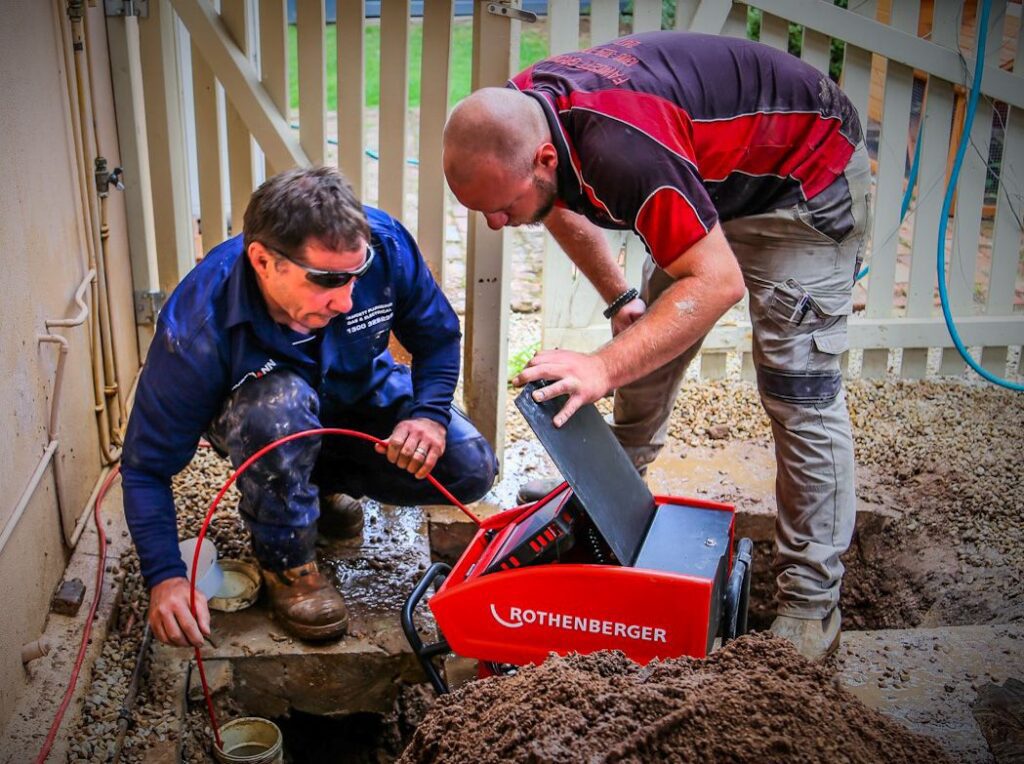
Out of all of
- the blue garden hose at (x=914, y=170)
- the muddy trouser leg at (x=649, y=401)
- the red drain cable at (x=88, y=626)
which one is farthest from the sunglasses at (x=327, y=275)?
the blue garden hose at (x=914, y=170)

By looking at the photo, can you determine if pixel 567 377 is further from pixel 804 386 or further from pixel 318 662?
pixel 318 662

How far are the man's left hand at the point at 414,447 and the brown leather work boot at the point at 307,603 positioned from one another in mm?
433

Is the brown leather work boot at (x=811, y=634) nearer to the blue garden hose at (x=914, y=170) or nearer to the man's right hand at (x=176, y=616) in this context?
the man's right hand at (x=176, y=616)

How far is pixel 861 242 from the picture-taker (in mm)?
2955

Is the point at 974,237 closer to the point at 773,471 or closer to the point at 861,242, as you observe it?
the point at 773,471

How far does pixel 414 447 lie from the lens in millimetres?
2885

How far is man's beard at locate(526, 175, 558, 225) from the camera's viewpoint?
257cm

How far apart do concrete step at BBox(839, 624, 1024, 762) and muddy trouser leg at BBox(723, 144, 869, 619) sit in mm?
177

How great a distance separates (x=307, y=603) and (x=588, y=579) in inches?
37.6

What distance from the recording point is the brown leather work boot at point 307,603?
293cm

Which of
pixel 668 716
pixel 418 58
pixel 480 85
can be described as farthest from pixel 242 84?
pixel 418 58

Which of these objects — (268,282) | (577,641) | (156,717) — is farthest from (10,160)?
(577,641)

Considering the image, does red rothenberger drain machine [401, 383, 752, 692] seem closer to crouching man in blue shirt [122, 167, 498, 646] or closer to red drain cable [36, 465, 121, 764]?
crouching man in blue shirt [122, 167, 498, 646]

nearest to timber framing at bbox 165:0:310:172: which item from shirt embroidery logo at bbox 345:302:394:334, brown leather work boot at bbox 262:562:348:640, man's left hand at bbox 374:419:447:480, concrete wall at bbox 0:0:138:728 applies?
concrete wall at bbox 0:0:138:728
